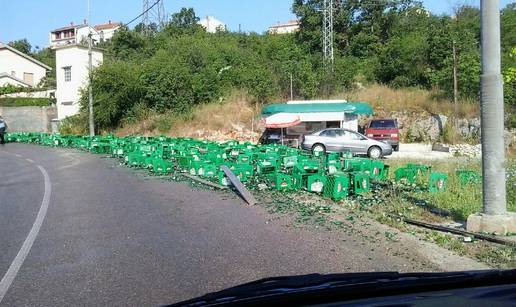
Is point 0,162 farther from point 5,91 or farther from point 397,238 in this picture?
point 5,91

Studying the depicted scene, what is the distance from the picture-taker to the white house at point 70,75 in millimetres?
53281

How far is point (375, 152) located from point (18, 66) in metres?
69.8

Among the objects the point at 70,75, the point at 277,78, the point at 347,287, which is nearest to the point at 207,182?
the point at 347,287

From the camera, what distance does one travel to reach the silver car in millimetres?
26266

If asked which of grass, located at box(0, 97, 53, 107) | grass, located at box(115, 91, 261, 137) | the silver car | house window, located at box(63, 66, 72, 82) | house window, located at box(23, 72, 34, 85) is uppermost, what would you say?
house window, located at box(23, 72, 34, 85)

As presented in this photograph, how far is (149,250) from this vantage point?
7383 millimetres

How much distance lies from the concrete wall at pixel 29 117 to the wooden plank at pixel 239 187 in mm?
44942

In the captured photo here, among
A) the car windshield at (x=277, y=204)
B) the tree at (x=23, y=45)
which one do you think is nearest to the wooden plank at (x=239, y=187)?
the car windshield at (x=277, y=204)

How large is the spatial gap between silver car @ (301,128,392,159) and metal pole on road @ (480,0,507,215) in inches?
712

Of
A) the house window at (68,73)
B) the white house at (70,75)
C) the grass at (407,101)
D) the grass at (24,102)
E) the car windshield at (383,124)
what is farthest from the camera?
the grass at (24,102)

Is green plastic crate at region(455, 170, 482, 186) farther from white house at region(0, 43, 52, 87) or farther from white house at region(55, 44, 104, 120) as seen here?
white house at region(0, 43, 52, 87)

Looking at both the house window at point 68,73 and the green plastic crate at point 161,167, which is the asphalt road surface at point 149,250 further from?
the house window at point 68,73

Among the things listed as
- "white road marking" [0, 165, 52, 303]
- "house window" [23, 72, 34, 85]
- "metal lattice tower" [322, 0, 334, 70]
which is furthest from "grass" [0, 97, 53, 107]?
"white road marking" [0, 165, 52, 303]

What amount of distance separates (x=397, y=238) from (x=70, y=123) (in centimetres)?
4585
